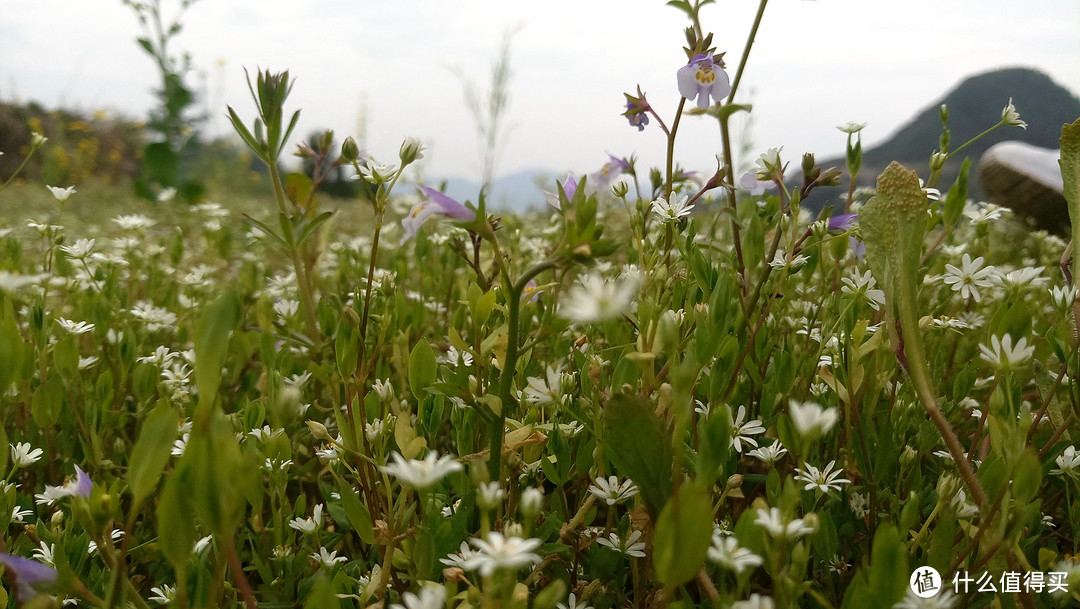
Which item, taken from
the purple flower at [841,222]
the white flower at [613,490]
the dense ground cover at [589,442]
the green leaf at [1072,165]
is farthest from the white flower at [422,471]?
the green leaf at [1072,165]

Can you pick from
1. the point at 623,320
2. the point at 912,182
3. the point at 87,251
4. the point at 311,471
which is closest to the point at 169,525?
the point at 311,471

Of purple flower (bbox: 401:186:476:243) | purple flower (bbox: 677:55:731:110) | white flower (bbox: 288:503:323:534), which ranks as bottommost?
white flower (bbox: 288:503:323:534)

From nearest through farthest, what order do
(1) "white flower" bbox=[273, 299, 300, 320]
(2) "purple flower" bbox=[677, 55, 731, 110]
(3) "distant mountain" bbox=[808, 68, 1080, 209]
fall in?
(2) "purple flower" bbox=[677, 55, 731, 110]
(1) "white flower" bbox=[273, 299, 300, 320]
(3) "distant mountain" bbox=[808, 68, 1080, 209]

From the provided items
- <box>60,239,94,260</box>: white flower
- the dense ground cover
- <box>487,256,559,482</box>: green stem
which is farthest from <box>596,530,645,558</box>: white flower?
<box>60,239,94,260</box>: white flower

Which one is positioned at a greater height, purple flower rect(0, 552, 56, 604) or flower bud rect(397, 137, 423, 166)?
flower bud rect(397, 137, 423, 166)

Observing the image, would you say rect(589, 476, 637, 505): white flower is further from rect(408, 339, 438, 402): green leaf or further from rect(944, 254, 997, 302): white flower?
rect(944, 254, 997, 302): white flower

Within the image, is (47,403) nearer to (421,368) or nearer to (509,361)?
(421,368)
